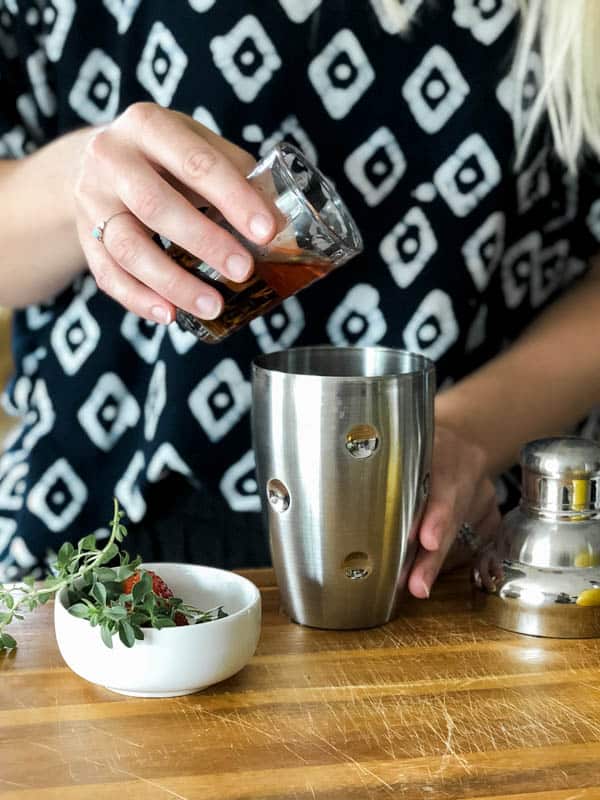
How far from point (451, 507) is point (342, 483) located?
14 cm

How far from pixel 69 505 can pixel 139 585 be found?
19.3 inches

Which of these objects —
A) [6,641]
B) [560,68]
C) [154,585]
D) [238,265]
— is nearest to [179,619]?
[154,585]

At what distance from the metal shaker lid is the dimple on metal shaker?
9 centimetres

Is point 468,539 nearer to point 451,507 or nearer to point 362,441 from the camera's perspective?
point 451,507

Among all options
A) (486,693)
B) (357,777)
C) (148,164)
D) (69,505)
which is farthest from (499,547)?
(69,505)

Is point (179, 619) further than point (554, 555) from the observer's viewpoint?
No

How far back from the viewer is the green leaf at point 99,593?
73 cm

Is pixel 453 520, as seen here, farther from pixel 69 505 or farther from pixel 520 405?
pixel 69 505

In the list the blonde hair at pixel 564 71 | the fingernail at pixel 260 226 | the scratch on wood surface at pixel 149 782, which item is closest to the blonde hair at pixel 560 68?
the blonde hair at pixel 564 71

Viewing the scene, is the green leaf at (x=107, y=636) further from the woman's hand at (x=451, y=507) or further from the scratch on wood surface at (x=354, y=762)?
the woman's hand at (x=451, y=507)

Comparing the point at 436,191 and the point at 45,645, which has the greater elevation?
the point at 436,191

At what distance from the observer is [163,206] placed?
812 mm

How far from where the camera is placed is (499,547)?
2.92ft

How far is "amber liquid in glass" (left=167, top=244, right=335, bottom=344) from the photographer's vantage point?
814mm
